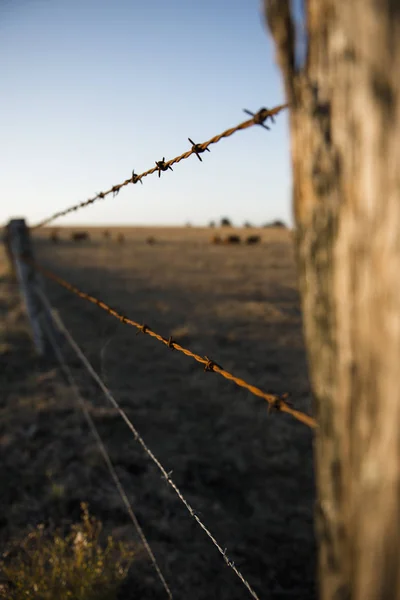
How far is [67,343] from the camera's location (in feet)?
23.1

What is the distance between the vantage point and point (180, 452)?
168 inches

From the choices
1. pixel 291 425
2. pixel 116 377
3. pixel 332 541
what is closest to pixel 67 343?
pixel 116 377

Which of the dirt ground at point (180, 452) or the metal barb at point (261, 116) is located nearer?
the metal barb at point (261, 116)

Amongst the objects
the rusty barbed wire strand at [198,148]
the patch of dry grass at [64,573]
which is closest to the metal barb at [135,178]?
the rusty barbed wire strand at [198,148]

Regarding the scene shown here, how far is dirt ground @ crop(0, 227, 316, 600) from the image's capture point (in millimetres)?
3016

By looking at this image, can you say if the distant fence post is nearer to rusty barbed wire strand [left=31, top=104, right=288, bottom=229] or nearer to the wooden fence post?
rusty barbed wire strand [left=31, top=104, right=288, bottom=229]

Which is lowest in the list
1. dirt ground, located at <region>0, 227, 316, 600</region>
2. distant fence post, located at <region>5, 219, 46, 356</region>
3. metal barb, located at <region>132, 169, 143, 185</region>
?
dirt ground, located at <region>0, 227, 316, 600</region>

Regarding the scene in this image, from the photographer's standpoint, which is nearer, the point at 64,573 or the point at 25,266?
the point at 64,573

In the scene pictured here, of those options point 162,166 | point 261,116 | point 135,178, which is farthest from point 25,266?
point 261,116

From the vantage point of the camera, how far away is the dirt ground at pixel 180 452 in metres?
3.02

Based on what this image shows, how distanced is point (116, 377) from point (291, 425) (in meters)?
2.49

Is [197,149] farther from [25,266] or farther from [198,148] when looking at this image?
[25,266]

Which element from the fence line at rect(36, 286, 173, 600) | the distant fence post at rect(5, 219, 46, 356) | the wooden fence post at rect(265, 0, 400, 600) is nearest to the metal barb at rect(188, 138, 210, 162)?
the wooden fence post at rect(265, 0, 400, 600)

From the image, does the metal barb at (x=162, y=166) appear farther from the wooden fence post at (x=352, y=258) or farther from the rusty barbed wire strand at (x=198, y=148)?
the wooden fence post at (x=352, y=258)
